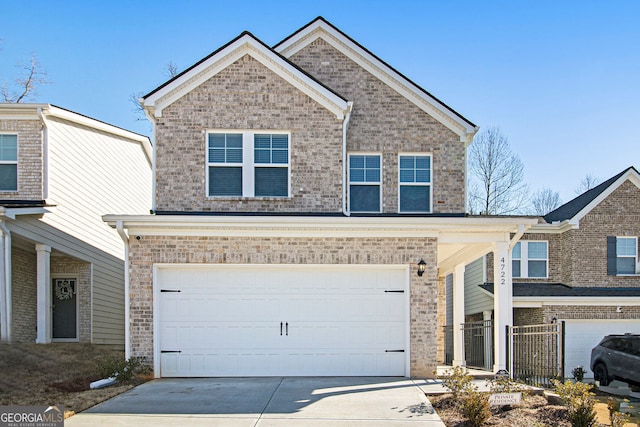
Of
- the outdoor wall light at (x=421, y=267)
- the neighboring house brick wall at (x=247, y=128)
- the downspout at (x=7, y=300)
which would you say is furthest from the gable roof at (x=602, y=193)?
the downspout at (x=7, y=300)

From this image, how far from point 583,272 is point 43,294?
18.1 m

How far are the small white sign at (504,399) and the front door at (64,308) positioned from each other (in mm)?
12986

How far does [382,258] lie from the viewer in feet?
43.5

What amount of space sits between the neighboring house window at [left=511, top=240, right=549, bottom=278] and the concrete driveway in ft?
41.0

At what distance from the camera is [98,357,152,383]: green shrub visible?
1220cm

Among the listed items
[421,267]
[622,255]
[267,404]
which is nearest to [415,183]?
[421,267]

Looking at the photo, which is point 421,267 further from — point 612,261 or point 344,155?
point 612,261

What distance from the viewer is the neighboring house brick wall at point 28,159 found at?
16312 millimetres

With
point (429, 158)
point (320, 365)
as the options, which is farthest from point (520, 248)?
point (320, 365)

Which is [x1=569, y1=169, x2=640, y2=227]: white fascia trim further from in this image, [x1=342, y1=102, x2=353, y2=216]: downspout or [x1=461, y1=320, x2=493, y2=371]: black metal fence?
[x1=342, y1=102, x2=353, y2=216]: downspout

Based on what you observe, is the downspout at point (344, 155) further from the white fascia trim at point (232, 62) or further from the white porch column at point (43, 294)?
the white porch column at point (43, 294)

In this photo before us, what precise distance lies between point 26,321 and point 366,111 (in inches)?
429

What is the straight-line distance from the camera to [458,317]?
17.8m

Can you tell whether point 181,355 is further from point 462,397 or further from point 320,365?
point 462,397
